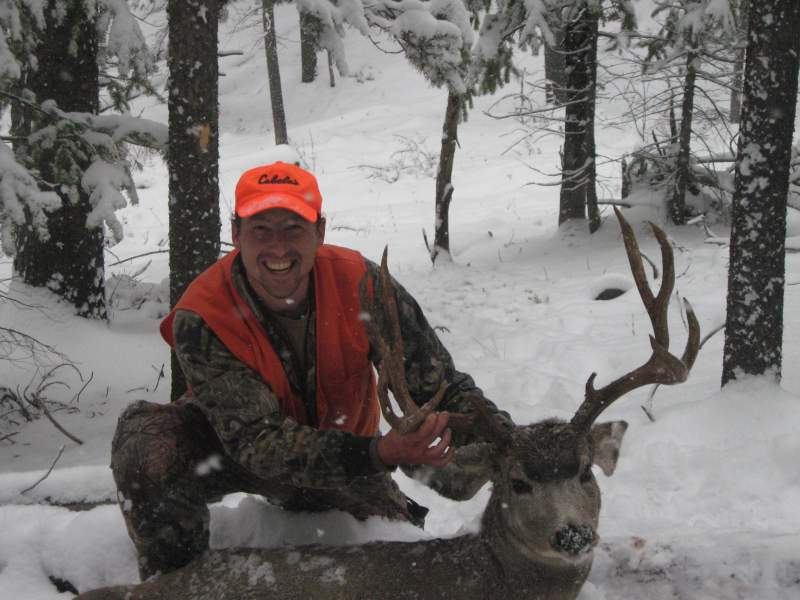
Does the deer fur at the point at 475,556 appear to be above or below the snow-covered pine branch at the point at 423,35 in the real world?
below

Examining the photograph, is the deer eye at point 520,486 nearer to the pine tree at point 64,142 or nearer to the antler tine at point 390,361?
the antler tine at point 390,361

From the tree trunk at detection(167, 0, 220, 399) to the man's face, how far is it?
84.5 inches

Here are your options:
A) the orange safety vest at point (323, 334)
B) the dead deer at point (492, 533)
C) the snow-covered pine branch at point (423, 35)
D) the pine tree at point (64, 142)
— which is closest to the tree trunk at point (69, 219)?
the pine tree at point (64, 142)

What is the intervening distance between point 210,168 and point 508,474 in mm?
3196

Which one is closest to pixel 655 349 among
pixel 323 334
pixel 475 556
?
pixel 475 556

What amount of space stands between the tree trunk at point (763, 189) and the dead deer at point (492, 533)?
2.47 m

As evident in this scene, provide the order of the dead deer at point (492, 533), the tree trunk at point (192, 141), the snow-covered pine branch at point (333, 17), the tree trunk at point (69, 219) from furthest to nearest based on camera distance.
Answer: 1. the tree trunk at point (69, 219)
2. the snow-covered pine branch at point (333, 17)
3. the tree trunk at point (192, 141)
4. the dead deer at point (492, 533)

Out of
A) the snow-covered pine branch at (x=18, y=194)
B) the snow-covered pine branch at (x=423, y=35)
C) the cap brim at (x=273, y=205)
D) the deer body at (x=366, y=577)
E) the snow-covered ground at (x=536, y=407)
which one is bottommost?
the snow-covered ground at (x=536, y=407)

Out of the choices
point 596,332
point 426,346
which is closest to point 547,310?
point 596,332

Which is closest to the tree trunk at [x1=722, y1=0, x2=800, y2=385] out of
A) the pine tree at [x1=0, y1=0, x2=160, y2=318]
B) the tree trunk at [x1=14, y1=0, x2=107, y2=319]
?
the pine tree at [x1=0, y1=0, x2=160, y2=318]

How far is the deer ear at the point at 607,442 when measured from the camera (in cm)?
295

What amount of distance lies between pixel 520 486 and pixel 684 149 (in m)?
8.73

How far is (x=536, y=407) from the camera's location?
19.6 ft

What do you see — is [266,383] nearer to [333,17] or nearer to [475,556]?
[475,556]
